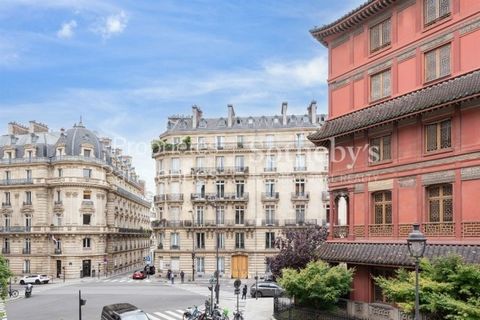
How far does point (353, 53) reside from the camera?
2864cm

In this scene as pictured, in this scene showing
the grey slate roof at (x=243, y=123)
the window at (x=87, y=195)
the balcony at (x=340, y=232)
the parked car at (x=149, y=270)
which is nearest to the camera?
the balcony at (x=340, y=232)

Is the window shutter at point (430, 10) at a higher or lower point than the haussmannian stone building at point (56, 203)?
higher

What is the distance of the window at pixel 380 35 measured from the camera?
26547mm

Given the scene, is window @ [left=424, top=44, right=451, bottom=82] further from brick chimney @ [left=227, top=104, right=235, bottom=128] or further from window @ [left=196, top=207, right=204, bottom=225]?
brick chimney @ [left=227, top=104, right=235, bottom=128]

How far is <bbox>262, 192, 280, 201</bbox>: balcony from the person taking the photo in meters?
64.0

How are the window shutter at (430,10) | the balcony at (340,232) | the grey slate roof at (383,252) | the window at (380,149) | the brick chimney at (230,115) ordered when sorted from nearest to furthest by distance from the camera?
1. the grey slate roof at (383,252)
2. the window shutter at (430,10)
3. the window at (380,149)
4. the balcony at (340,232)
5. the brick chimney at (230,115)

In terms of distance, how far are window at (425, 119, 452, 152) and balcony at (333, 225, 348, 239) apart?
6.40 metres

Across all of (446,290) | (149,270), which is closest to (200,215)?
(149,270)

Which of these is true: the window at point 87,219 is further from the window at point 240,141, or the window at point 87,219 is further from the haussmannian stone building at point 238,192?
the window at point 240,141

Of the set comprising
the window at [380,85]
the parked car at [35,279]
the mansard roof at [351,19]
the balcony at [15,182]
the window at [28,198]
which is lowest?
the parked car at [35,279]

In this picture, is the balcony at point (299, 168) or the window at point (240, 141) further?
the window at point (240, 141)

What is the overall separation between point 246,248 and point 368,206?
3897 centimetres

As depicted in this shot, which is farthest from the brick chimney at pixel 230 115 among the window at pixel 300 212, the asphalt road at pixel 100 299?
the asphalt road at pixel 100 299

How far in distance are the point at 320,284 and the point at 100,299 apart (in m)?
24.5
